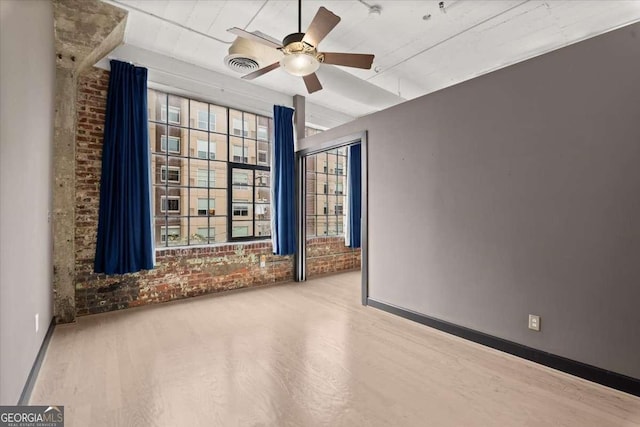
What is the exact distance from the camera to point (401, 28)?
11.4ft

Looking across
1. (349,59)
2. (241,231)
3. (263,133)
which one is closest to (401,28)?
(349,59)

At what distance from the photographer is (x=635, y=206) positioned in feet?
6.87

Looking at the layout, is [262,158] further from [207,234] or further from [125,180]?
[125,180]

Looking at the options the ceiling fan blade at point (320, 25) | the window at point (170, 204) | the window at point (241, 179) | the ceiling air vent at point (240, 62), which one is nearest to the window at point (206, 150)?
the window at point (241, 179)

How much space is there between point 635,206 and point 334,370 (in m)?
2.41

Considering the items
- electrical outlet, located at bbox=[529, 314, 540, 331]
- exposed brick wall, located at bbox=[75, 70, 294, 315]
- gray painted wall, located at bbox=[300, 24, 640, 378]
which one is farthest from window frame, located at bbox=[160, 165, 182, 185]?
electrical outlet, located at bbox=[529, 314, 540, 331]

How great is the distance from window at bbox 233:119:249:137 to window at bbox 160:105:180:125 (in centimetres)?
84

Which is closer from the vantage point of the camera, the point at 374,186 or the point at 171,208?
the point at 374,186

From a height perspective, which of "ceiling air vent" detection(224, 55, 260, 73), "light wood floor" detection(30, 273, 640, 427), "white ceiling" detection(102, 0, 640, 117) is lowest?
"light wood floor" detection(30, 273, 640, 427)

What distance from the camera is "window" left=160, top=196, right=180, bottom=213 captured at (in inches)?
167

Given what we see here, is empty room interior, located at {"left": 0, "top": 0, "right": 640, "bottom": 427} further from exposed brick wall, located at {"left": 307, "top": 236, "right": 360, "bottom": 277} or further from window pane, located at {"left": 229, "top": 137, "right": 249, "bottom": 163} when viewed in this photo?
exposed brick wall, located at {"left": 307, "top": 236, "right": 360, "bottom": 277}

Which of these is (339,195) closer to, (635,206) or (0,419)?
(635,206)

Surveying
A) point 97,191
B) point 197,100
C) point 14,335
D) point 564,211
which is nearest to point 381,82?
point 197,100

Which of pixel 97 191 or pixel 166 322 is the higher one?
pixel 97 191
